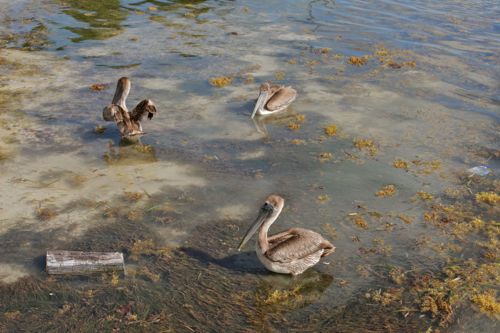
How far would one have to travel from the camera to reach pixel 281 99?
10.4 meters

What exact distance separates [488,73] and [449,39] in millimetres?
2315

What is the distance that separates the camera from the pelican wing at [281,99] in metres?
10.3

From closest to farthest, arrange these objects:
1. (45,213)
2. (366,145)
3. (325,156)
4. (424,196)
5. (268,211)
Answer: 1. (268,211)
2. (45,213)
3. (424,196)
4. (325,156)
5. (366,145)

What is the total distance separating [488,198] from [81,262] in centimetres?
512

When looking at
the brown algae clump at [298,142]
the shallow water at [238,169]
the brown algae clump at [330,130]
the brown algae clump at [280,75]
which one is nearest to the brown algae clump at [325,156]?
the shallow water at [238,169]

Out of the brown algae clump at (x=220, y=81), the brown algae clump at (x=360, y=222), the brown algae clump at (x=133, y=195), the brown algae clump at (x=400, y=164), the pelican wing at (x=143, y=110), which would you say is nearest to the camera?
the brown algae clump at (x=360, y=222)

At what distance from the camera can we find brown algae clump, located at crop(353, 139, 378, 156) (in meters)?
9.41

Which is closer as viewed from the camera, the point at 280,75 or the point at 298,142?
the point at 298,142

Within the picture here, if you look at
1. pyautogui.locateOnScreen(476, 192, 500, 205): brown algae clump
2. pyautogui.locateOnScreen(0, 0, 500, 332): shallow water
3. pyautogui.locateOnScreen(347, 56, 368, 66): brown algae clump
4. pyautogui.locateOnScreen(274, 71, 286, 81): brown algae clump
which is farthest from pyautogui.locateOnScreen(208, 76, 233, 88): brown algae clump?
pyautogui.locateOnScreen(476, 192, 500, 205): brown algae clump

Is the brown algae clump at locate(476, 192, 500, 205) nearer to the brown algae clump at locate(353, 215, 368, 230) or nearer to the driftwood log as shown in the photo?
the brown algae clump at locate(353, 215, 368, 230)

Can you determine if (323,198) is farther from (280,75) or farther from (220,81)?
(280,75)

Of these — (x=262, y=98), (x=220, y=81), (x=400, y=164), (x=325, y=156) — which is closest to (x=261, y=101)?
(x=262, y=98)

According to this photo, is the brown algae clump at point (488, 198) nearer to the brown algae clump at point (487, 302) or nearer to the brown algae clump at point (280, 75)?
the brown algae clump at point (487, 302)

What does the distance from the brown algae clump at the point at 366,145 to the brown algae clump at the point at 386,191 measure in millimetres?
1068
